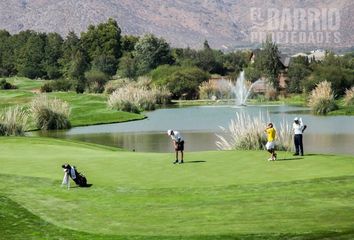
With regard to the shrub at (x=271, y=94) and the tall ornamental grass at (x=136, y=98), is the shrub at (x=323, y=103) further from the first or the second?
the shrub at (x=271, y=94)

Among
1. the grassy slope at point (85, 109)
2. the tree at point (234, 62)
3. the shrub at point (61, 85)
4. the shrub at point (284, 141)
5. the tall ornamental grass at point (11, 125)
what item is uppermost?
the tree at point (234, 62)

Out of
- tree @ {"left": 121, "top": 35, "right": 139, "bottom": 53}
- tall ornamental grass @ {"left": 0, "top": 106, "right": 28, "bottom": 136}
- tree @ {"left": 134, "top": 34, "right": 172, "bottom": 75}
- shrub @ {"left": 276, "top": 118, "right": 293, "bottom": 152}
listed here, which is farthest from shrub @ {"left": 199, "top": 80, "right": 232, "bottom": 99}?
shrub @ {"left": 276, "top": 118, "right": 293, "bottom": 152}

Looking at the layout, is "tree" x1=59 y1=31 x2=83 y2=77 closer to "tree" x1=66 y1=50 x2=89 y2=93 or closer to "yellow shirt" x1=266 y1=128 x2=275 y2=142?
"tree" x1=66 y1=50 x2=89 y2=93

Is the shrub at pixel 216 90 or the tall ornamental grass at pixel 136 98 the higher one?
the shrub at pixel 216 90

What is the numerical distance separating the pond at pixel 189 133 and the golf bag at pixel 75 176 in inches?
745

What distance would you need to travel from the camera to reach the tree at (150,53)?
465ft

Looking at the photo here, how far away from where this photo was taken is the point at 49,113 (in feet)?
203

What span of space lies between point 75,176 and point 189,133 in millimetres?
33232

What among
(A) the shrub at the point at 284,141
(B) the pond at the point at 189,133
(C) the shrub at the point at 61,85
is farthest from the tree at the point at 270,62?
(A) the shrub at the point at 284,141

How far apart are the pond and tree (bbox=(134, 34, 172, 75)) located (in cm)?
6485

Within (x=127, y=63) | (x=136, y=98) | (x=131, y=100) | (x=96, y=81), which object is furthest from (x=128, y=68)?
(x=131, y=100)

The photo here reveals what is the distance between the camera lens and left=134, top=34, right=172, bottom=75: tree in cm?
14175

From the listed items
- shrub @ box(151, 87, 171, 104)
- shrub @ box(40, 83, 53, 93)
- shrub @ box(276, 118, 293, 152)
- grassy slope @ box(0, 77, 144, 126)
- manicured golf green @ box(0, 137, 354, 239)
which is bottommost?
manicured golf green @ box(0, 137, 354, 239)

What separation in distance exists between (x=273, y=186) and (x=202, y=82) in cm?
10183
